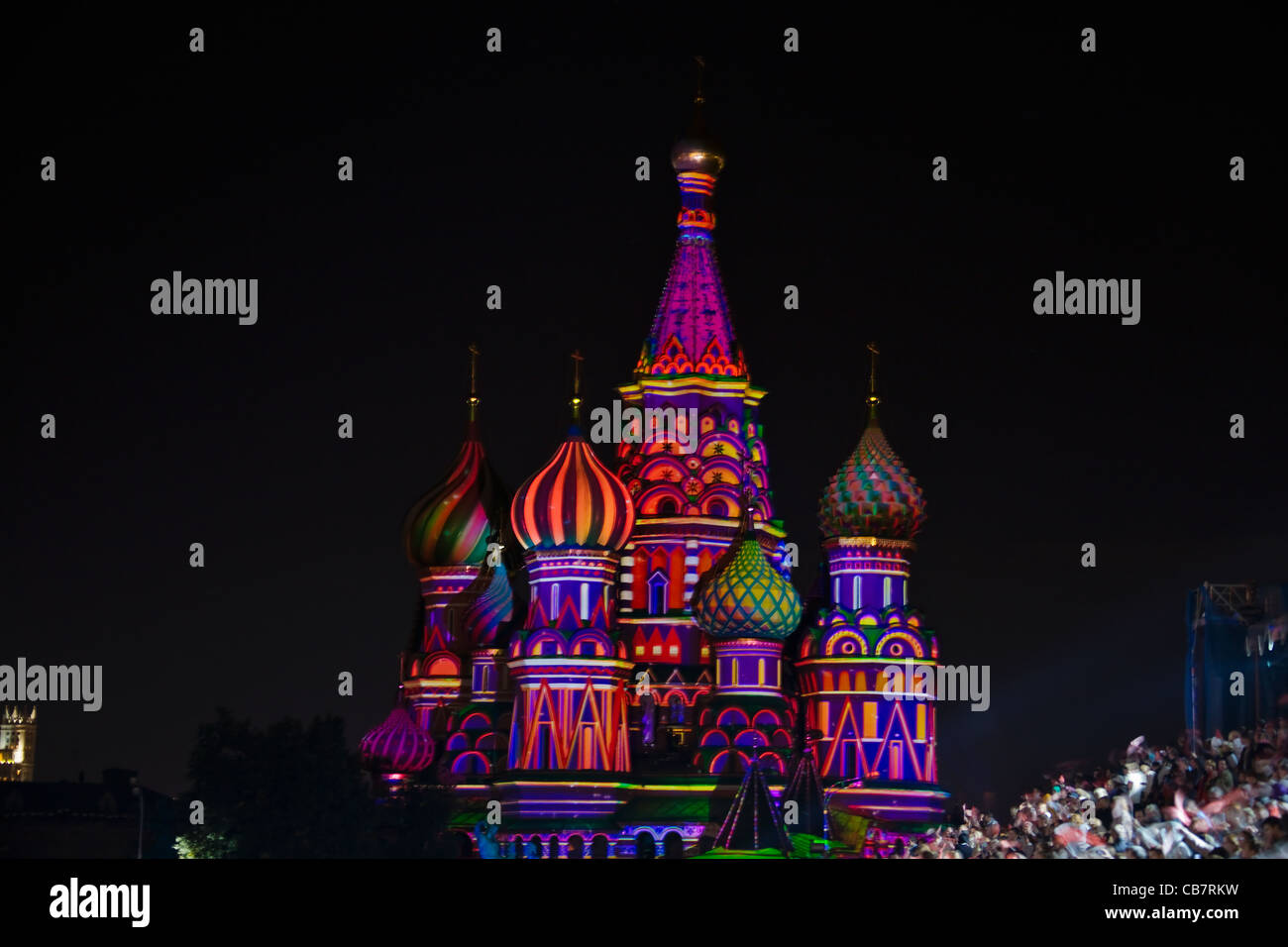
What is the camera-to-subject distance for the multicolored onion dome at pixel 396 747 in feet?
201

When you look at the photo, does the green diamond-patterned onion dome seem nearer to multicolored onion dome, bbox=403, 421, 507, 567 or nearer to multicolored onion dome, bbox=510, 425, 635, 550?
multicolored onion dome, bbox=510, 425, 635, 550

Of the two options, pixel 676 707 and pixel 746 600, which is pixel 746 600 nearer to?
pixel 746 600

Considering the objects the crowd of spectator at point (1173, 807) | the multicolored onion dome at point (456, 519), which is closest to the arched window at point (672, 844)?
the multicolored onion dome at point (456, 519)

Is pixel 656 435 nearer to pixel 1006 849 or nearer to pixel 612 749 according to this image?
pixel 612 749

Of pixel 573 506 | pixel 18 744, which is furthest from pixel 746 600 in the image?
pixel 18 744

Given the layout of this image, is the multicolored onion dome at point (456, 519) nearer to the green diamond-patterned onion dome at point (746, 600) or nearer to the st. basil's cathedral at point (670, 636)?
the st. basil's cathedral at point (670, 636)

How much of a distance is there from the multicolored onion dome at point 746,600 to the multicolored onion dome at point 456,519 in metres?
6.36

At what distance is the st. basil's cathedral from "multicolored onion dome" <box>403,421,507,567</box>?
43 millimetres

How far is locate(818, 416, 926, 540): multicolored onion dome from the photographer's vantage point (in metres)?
61.6

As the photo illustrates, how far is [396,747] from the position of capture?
61281 mm

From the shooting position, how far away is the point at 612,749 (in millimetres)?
58594

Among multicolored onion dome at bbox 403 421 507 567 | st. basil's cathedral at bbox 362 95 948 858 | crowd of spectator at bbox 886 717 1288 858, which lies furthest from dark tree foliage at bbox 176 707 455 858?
crowd of spectator at bbox 886 717 1288 858

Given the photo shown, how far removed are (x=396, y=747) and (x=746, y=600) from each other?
24.0 feet
